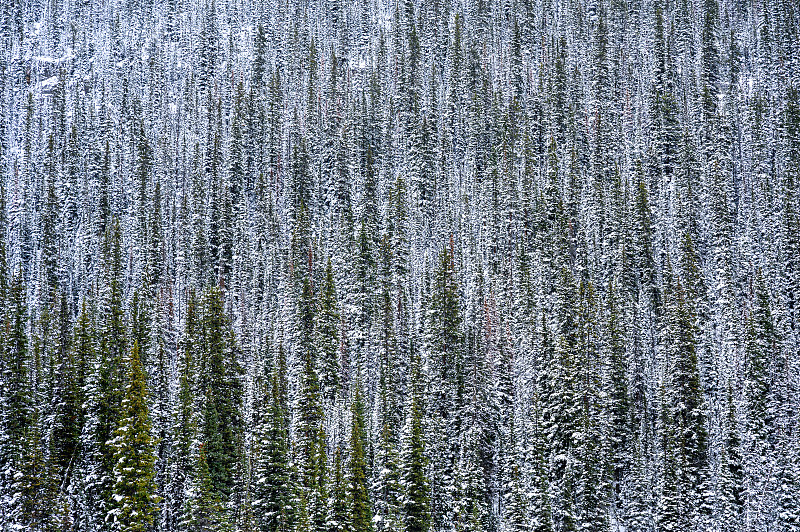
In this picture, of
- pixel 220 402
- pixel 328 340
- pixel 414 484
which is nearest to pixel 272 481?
pixel 414 484

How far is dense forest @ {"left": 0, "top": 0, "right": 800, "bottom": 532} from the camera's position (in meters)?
56.8

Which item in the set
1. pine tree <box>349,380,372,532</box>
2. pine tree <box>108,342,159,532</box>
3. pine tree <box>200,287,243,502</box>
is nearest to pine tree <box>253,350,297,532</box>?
pine tree <box>200,287,243,502</box>

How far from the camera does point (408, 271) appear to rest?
Result: 104 metres

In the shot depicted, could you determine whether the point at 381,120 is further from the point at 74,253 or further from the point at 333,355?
the point at 333,355

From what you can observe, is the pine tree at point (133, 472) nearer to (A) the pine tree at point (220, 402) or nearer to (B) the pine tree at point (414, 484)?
(A) the pine tree at point (220, 402)

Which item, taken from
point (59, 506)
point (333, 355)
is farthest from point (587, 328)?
point (59, 506)

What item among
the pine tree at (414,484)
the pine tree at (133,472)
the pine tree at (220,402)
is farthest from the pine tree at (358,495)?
the pine tree at (133,472)

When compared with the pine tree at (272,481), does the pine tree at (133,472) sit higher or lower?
higher

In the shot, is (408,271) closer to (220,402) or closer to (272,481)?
(220,402)

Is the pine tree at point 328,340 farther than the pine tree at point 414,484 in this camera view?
Yes

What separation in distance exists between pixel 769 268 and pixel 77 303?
100m

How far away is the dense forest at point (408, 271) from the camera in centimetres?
5675

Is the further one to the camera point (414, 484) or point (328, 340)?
point (328, 340)

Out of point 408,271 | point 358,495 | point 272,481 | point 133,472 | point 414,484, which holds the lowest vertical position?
point 414,484
